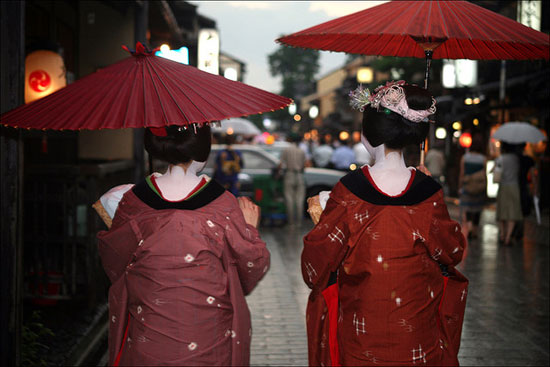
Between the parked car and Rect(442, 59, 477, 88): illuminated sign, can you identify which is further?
Rect(442, 59, 477, 88): illuminated sign

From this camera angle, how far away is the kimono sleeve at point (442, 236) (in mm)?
3061

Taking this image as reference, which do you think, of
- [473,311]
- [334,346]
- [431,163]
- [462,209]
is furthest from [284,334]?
[431,163]

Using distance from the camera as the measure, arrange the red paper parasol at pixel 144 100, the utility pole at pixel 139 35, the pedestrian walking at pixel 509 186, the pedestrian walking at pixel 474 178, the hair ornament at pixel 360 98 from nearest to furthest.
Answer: the red paper parasol at pixel 144 100, the hair ornament at pixel 360 98, the utility pole at pixel 139 35, the pedestrian walking at pixel 474 178, the pedestrian walking at pixel 509 186

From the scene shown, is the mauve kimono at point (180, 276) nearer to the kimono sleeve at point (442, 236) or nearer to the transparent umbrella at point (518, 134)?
the kimono sleeve at point (442, 236)

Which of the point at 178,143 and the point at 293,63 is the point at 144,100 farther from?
the point at 293,63

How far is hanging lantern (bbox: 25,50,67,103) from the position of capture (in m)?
6.31

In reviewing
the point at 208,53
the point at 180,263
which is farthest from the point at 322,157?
the point at 180,263

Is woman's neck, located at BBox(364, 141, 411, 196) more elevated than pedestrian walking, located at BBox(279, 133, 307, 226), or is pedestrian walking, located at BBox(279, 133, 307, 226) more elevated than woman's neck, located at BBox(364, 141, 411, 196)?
woman's neck, located at BBox(364, 141, 411, 196)

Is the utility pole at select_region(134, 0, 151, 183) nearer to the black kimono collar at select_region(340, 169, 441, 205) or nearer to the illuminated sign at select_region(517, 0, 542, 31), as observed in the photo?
the black kimono collar at select_region(340, 169, 441, 205)

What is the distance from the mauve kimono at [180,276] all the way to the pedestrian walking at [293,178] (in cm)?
1041

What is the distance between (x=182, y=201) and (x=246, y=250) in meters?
0.36

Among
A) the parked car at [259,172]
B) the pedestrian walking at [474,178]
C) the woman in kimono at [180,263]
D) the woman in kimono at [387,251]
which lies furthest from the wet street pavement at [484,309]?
the parked car at [259,172]

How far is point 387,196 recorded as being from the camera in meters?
3.04

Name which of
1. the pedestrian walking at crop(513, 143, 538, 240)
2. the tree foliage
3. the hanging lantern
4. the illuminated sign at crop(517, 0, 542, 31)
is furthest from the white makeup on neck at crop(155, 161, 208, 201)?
the tree foliage
